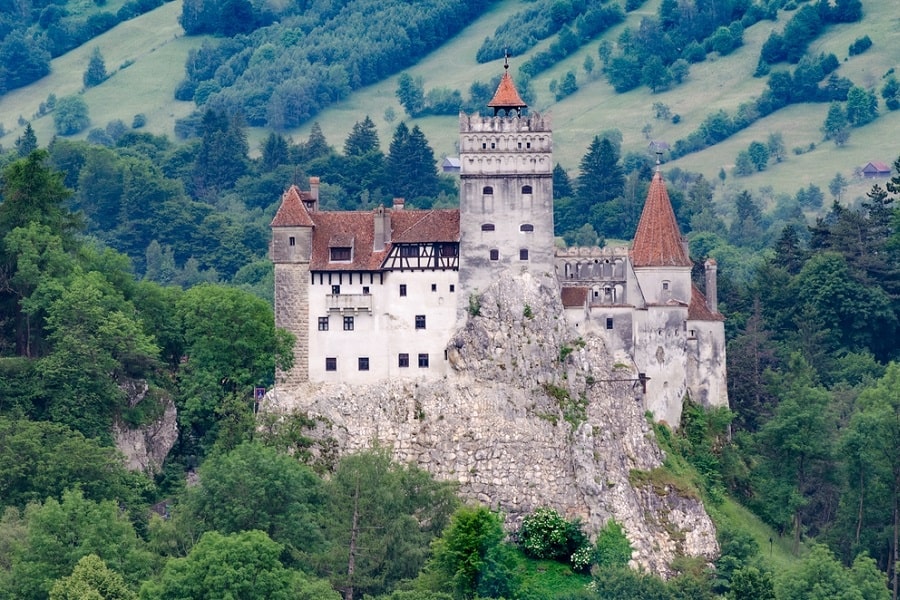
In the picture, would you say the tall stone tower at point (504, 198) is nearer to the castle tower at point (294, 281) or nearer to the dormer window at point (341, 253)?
the dormer window at point (341, 253)

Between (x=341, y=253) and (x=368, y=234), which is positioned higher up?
(x=368, y=234)

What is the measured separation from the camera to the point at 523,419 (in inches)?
4112

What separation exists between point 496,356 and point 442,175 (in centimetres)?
7692

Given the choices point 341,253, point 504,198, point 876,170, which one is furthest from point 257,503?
point 876,170

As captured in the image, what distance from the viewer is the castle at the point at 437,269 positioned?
4117 inches

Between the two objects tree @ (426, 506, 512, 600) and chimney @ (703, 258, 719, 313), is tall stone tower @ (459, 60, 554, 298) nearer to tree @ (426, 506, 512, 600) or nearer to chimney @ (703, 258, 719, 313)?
chimney @ (703, 258, 719, 313)

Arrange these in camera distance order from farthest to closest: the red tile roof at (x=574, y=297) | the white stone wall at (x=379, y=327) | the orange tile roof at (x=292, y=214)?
the orange tile roof at (x=292, y=214), the red tile roof at (x=574, y=297), the white stone wall at (x=379, y=327)

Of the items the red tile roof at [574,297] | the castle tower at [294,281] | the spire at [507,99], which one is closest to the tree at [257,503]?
the castle tower at [294,281]

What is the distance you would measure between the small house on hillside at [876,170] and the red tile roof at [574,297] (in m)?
96.0

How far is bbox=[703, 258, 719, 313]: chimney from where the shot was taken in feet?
363

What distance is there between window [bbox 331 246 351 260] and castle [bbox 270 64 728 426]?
4 centimetres

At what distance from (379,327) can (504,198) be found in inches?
282

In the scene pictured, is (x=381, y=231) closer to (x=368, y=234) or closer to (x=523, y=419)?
(x=368, y=234)

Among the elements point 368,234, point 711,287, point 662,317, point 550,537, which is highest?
point 368,234
